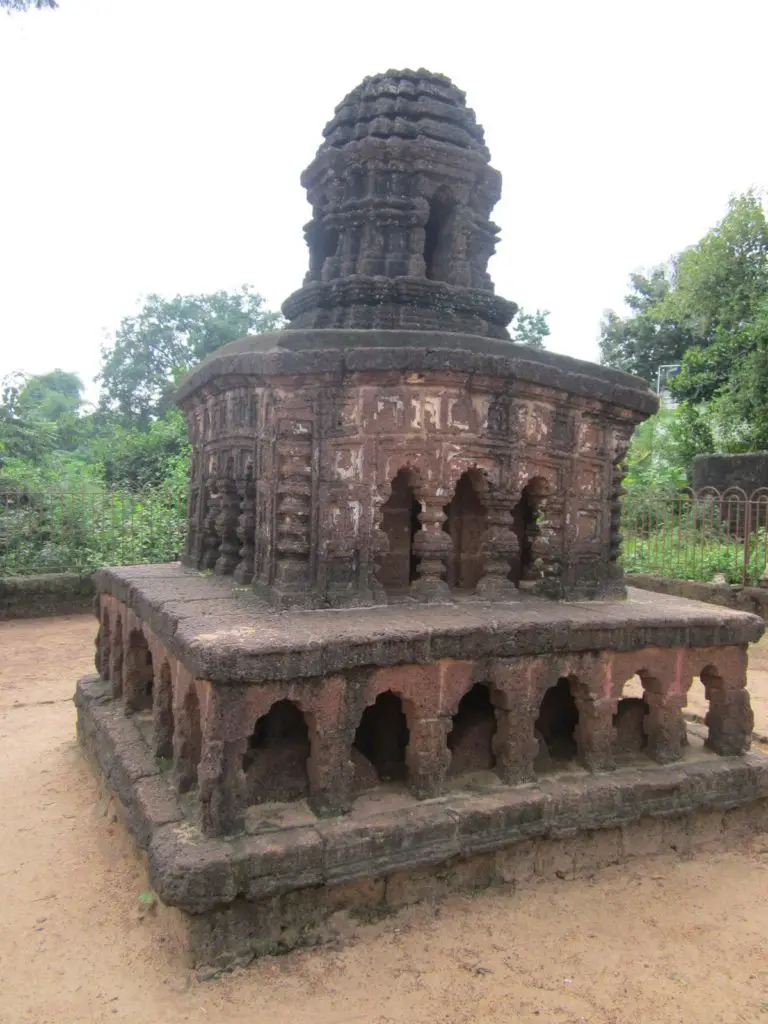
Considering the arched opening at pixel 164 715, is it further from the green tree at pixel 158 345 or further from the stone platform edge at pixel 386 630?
the green tree at pixel 158 345

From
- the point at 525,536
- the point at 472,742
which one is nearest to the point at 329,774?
the point at 472,742

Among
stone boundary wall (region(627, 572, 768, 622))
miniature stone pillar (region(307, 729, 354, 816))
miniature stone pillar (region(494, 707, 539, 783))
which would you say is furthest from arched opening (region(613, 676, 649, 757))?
stone boundary wall (region(627, 572, 768, 622))

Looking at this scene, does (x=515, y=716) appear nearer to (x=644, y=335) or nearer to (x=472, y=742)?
(x=472, y=742)

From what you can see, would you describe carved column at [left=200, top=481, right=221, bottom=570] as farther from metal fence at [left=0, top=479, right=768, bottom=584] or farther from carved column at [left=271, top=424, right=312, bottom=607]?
metal fence at [left=0, top=479, right=768, bottom=584]

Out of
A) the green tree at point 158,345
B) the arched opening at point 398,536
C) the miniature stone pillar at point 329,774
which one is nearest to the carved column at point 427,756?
the miniature stone pillar at point 329,774

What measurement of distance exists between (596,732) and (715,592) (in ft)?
28.6

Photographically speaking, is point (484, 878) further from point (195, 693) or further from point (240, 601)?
point (240, 601)

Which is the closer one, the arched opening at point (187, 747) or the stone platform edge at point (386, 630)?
the stone platform edge at point (386, 630)

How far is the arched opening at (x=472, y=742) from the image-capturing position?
417 centimetres

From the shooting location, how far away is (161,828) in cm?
342

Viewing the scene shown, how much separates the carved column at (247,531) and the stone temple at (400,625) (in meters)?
→ 0.04

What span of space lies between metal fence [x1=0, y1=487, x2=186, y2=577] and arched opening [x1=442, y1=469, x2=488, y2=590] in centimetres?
863

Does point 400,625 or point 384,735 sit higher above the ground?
point 400,625

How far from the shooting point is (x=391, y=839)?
3.50 m
